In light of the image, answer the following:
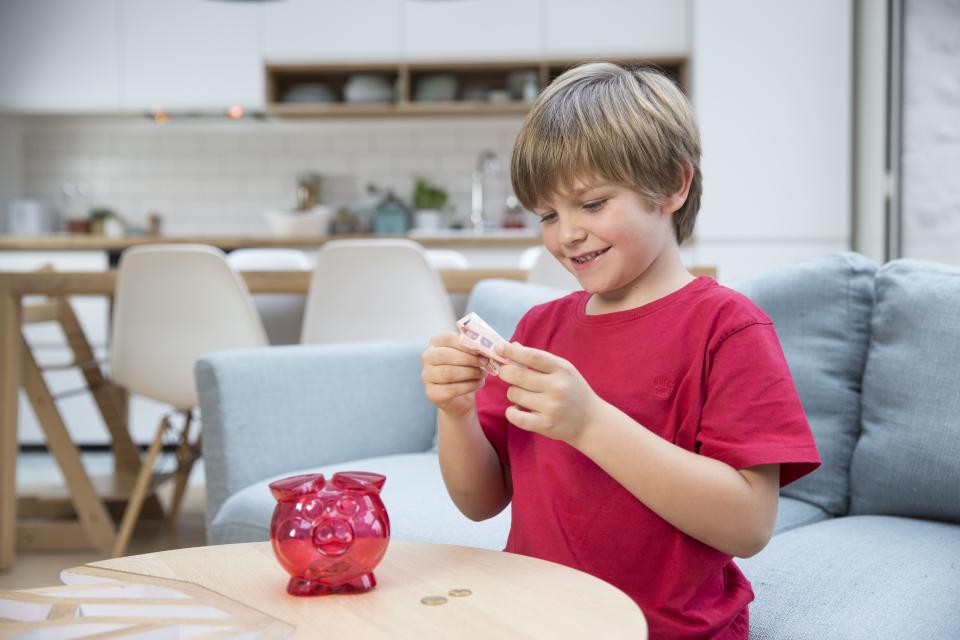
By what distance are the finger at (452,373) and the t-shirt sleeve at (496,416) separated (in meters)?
0.17

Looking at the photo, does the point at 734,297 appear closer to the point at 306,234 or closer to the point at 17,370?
the point at 17,370

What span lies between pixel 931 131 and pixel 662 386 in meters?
3.86

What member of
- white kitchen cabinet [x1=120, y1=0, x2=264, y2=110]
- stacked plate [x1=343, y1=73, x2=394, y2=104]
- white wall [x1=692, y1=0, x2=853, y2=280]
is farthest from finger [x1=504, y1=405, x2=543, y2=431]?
white kitchen cabinet [x1=120, y1=0, x2=264, y2=110]

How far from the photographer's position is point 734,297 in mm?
1008

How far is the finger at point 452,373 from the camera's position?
37.5 inches

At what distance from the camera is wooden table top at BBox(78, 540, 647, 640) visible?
738mm

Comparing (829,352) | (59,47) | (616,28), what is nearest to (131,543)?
(829,352)

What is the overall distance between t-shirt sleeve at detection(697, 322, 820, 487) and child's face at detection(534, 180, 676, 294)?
126 millimetres

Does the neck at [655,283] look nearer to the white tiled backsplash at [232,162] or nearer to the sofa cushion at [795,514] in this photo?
the sofa cushion at [795,514]

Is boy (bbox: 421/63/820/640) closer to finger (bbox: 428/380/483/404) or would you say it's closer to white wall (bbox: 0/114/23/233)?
finger (bbox: 428/380/483/404)

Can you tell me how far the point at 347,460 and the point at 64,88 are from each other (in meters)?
4.11

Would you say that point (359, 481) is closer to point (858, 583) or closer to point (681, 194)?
point (681, 194)

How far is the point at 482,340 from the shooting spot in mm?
899

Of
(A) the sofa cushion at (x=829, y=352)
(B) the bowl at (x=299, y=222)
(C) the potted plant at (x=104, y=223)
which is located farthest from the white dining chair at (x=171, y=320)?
(C) the potted plant at (x=104, y=223)
